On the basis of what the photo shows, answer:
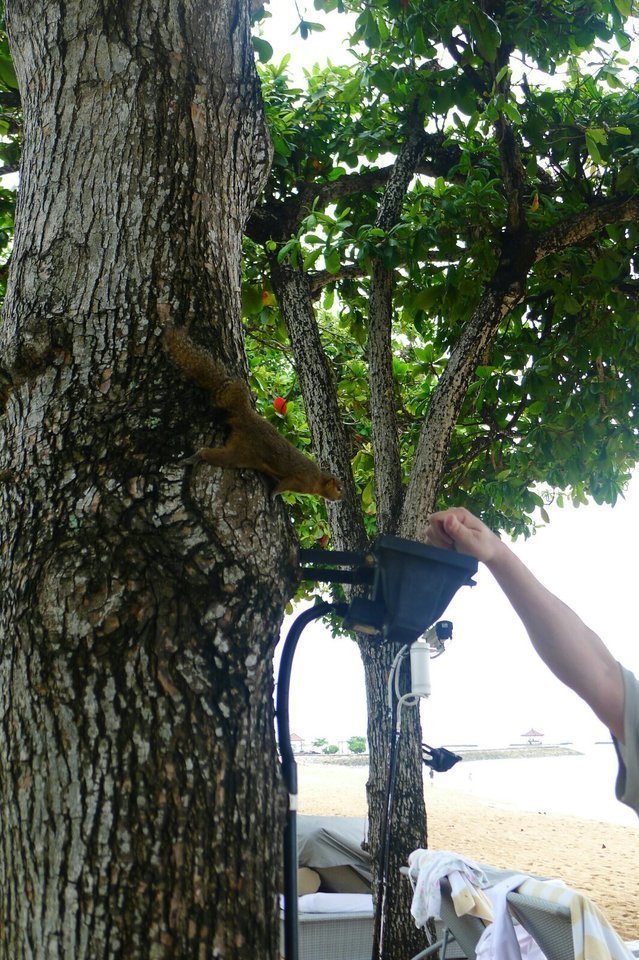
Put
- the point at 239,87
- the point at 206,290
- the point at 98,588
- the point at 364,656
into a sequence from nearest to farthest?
the point at 98,588
the point at 206,290
the point at 239,87
the point at 364,656

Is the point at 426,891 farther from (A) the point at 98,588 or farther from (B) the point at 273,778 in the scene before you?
(A) the point at 98,588

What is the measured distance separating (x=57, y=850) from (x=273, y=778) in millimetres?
→ 291

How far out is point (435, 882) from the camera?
3.47m

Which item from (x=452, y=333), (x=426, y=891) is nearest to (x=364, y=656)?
(x=426, y=891)

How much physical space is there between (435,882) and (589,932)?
84cm

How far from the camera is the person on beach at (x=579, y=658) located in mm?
1366

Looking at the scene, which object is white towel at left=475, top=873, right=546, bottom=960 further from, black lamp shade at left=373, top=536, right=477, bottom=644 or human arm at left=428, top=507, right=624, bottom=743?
black lamp shade at left=373, top=536, right=477, bottom=644

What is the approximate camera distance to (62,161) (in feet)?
4.79

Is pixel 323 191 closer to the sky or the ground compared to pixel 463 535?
closer to the sky

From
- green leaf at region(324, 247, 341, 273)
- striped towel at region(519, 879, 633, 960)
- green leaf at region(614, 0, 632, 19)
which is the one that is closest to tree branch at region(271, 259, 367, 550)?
green leaf at region(324, 247, 341, 273)

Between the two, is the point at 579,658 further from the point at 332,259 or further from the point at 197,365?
the point at 332,259

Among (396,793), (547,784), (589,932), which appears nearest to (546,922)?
(589,932)

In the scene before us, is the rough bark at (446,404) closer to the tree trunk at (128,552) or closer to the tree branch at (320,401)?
the tree branch at (320,401)

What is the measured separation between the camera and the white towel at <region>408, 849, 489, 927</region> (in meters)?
3.48
